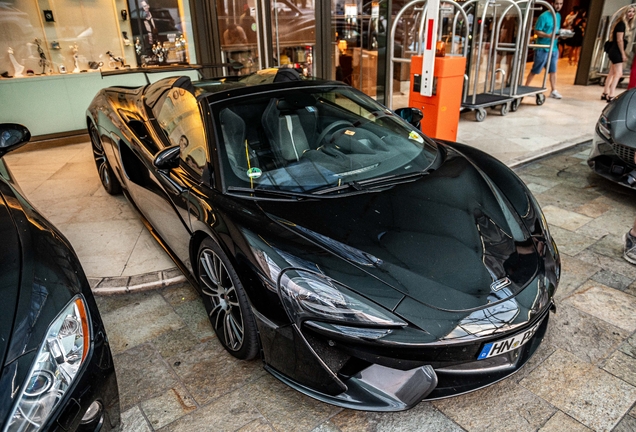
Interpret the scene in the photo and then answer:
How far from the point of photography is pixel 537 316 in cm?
188

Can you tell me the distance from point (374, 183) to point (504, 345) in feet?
3.24

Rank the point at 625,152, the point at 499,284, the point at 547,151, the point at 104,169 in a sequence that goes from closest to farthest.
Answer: the point at 499,284
the point at 625,152
the point at 104,169
the point at 547,151

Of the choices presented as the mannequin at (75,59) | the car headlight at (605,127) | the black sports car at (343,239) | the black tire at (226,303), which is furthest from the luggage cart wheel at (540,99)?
the black tire at (226,303)

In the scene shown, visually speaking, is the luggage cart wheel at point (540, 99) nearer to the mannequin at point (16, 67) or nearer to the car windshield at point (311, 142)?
the car windshield at point (311, 142)

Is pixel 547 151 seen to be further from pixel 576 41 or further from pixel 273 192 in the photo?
pixel 576 41

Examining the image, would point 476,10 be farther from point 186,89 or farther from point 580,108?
point 186,89

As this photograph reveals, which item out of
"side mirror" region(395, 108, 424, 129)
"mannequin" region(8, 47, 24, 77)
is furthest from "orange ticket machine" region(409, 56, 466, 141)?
"mannequin" region(8, 47, 24, 77)

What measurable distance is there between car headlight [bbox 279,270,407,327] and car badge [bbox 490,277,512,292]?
440 millimetres

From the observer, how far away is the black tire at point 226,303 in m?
2.06

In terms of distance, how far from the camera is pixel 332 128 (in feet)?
9.10

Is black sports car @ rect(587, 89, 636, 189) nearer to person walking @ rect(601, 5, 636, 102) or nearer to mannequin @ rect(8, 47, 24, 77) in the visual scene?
person walking @ rect(601, 5, 636, 102)

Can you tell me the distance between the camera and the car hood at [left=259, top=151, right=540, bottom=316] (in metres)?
1.80

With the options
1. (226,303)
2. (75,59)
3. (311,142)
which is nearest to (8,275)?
(226,303)

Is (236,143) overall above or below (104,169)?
above
